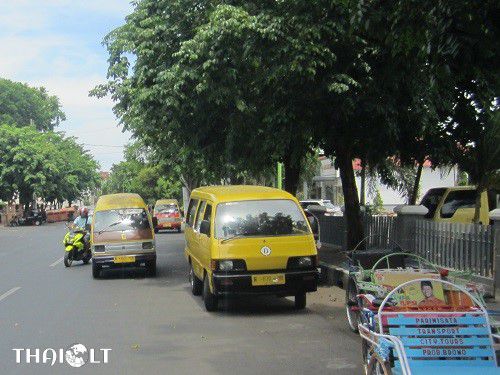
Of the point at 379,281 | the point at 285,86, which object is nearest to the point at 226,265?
the point at 379,281

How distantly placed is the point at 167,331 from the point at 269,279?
6.64 feet

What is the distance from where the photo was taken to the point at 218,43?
14.3 metres

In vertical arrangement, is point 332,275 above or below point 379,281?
below

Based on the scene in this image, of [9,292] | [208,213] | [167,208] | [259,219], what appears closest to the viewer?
[259,219]

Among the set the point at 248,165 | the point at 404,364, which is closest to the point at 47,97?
the point at 248,165

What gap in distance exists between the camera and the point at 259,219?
1147 centimetres

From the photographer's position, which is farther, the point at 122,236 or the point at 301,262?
the point at 122,236

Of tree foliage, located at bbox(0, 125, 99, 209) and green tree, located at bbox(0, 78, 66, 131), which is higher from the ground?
green tree, located at bbox(0, 78, 66, 131)

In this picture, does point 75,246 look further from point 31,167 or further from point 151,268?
point 31,167

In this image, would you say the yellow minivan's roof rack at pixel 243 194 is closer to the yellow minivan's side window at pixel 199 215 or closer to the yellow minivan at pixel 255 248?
the yellow minivan at pixel 255 248

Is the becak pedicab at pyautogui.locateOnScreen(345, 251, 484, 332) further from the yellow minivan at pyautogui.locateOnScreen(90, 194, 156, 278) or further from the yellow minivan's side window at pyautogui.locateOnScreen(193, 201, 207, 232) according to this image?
the yellow minivan at pyautogui.locateOnScreen(90, 194, 156, 278)

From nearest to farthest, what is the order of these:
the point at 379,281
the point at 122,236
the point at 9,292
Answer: the point at 379,281
the point at 9,292
the point at 122,236

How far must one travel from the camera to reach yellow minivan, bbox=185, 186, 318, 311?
425 inches

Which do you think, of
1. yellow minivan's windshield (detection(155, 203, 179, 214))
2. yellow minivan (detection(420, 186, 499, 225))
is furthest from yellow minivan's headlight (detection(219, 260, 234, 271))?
yellow minivan's windshield (detection(155, 203, 179, 214))
